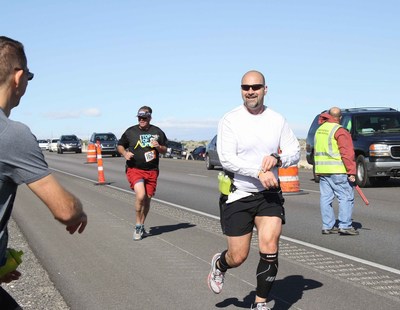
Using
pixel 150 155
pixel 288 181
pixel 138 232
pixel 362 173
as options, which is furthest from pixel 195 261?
pixel 362 173

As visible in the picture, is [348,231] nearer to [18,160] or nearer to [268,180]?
[268,180]

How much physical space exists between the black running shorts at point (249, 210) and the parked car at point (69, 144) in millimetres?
55740

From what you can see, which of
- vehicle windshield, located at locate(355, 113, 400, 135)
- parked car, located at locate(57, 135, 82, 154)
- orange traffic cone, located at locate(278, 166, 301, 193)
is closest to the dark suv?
vehicle windshield, located at locate(355, 113, 400, 135)

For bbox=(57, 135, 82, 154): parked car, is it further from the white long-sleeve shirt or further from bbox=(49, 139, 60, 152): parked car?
the white long-sleeve shirt

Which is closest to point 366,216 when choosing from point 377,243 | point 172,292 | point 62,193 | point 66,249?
point 377,243

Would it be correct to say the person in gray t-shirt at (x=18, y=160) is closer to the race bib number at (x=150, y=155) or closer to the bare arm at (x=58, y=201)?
the bare arm at (x=58, y=201)

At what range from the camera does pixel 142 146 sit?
1017 centimetres

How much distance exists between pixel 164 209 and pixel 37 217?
8.84 ft

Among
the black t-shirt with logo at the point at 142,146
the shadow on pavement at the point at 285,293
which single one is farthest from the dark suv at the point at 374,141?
the shadow on pavement at the point at 285,293

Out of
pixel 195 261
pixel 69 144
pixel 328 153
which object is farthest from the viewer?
pixel 69 144

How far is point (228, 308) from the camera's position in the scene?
587cm

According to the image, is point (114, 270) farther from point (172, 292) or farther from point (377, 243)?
point (377, 243)

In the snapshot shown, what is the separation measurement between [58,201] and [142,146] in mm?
7254

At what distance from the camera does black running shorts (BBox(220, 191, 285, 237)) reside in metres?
5.51
